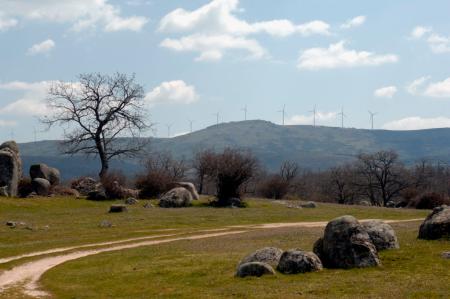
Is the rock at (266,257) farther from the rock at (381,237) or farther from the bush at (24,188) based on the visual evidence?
the bush at (24,188)

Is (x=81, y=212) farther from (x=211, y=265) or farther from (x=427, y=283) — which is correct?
(x=427, y=283)

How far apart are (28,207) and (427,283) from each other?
157 ft

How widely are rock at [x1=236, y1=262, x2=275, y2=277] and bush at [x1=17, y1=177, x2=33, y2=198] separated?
5037cm

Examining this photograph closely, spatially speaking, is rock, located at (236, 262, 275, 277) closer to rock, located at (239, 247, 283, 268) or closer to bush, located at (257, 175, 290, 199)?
rock, located at (239, 247, 283, 268)

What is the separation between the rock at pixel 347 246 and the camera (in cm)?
2536

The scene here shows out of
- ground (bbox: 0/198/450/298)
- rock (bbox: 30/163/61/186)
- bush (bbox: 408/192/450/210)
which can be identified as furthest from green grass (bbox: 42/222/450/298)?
bush (bbox: 408/192/450/210)

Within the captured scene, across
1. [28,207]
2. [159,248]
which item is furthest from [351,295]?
[28,207]

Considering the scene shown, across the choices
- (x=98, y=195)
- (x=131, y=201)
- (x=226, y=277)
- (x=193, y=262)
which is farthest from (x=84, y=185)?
(x=226, y=277)

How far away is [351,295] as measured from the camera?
20.1m

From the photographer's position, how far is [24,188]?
7062 cm

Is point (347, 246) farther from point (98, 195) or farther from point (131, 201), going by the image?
point (98, 195)

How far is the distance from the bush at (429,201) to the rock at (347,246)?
54.0m

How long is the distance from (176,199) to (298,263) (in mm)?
42279

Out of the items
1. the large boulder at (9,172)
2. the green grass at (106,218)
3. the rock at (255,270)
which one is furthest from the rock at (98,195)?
the rock at (255,270)
